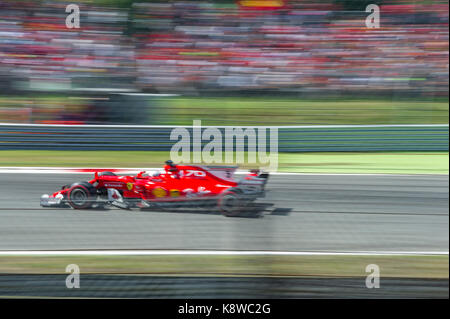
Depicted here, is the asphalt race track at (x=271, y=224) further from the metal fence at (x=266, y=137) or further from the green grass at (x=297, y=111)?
the green grass at (x=297, y=111)

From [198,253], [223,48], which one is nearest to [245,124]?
[223,48]

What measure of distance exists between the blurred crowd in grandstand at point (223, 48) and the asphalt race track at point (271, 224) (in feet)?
9.48

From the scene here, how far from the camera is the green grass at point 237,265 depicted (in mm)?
3346

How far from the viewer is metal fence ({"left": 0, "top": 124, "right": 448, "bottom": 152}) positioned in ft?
22.3

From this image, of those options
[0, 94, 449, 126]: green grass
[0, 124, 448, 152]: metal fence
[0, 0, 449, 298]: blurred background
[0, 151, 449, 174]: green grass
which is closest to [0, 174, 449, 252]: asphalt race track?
[0, 0, 449, 298]: blurred background

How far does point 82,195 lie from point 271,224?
182cm

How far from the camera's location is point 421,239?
13.2ft

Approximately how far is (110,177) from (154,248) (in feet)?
3.95

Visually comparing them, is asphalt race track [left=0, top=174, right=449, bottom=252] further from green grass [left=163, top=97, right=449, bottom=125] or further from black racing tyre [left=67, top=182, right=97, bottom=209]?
green grass [left=163, top=97, right=449, bottom=125]

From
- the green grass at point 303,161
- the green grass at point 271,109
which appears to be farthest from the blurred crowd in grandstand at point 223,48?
the green grass at point 303,161

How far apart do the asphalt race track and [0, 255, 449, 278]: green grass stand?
209mm

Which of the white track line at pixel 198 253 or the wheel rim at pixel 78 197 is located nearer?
the white track line at pixel 198 253
